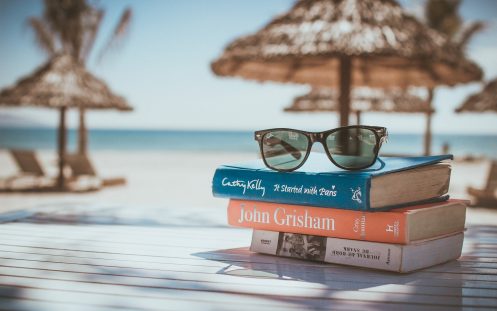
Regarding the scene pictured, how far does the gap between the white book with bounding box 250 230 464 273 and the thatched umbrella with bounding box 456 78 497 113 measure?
930 centimetres

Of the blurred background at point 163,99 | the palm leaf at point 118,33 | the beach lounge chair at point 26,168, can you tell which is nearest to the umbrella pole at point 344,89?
the blurred background at point 163,99

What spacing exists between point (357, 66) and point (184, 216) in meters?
3.92

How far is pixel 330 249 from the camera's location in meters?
1.51

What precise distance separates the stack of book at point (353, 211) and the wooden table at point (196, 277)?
48mm

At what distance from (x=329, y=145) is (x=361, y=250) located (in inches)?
13.5

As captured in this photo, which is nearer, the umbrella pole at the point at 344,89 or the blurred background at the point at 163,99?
the umbrella pole at the point at 344,89

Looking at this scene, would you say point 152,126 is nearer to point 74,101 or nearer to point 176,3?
point 176,3

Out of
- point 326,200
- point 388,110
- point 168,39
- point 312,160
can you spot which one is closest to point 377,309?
point 326,200

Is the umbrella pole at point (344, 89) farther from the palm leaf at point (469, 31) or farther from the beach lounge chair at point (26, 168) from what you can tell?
the palm leaf at point (469, 31)

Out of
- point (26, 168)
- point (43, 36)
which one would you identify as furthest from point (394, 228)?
point (43, 36)

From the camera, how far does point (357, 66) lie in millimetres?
5938

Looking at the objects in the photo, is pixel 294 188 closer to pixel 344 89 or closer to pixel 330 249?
pixel 330 249

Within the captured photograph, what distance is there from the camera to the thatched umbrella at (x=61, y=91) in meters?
10.1

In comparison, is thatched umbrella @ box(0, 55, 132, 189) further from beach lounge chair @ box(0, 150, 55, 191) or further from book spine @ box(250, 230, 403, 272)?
book spine @ box(250, 230, 403, 272)
